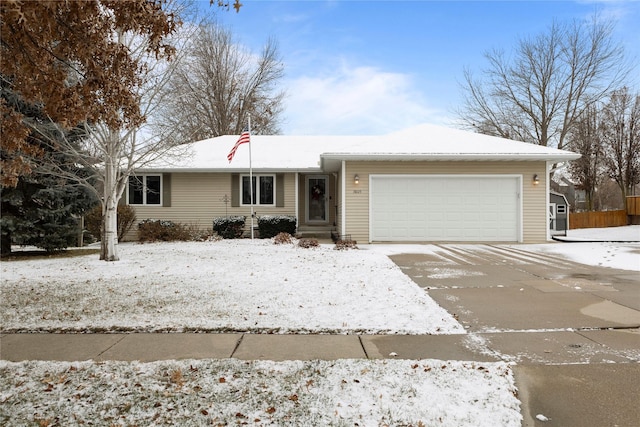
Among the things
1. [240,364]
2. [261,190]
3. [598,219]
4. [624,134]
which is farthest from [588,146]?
[240,364]

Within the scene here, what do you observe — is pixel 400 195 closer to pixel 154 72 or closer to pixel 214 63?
pixel 154 72

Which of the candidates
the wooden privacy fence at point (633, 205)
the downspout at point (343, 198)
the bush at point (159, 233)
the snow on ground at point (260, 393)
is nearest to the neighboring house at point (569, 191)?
the wooden privacy fence at point (633, 205)

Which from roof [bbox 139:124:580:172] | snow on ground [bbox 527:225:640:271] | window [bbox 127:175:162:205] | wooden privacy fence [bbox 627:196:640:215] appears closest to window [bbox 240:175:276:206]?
roof [bbox 139:124:580:172]

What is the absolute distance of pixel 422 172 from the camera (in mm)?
13602

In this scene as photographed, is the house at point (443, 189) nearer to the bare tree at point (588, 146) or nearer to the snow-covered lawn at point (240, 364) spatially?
the snow-covered lawn at point (240, 364)

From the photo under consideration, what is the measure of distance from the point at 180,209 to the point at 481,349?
14.2m

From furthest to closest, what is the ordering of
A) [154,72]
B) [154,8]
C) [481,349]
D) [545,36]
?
[545,36]
[154,72]
[481,349]
[154,8]

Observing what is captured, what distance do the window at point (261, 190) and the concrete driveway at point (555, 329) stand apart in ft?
28.2

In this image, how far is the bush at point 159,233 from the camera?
1486 centimetres

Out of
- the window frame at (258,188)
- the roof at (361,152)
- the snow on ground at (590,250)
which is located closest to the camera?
the snow on ground at (590,250)

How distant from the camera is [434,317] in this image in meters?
5.03

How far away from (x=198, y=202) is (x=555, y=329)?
1393 centimetres

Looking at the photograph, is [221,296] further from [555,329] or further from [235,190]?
[235,190]

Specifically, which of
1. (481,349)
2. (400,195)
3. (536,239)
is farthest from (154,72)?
(536,239)
